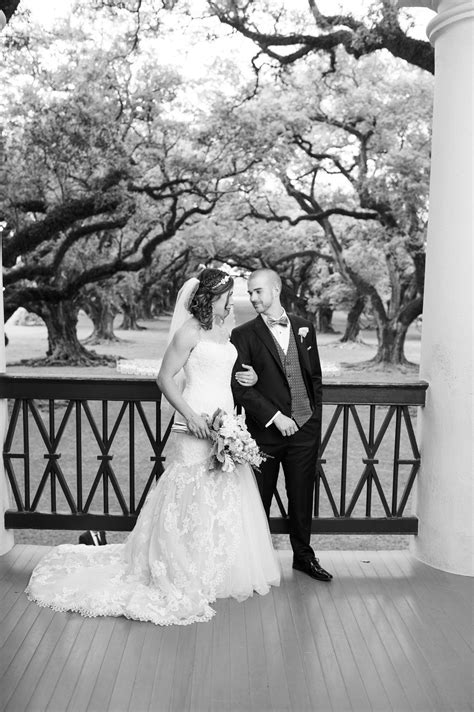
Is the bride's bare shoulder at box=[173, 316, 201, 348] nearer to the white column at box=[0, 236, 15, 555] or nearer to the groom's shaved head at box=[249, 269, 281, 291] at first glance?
the groom's shaved head at box=[249, 269, 281, 291]

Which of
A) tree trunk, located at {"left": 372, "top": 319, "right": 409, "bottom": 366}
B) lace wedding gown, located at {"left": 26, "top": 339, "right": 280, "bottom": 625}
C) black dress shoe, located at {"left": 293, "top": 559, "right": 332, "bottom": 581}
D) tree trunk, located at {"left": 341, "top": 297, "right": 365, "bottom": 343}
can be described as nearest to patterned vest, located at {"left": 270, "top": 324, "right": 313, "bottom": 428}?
lace wedding gown, located at {"left": 26, "top": 339, "right": 280, "bottom": 625}

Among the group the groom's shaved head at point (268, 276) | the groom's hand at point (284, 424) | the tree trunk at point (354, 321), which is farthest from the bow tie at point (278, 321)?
the tree trunk at point (354, 321)

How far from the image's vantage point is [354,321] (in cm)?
1446

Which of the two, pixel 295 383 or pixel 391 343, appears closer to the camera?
pixel 295 383

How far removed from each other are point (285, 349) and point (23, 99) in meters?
11.2

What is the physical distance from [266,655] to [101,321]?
41.8 ft

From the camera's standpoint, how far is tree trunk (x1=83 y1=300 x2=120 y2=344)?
1453cm

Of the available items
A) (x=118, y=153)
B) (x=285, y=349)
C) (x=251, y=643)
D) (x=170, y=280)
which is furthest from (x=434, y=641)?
(x=170, y=280)

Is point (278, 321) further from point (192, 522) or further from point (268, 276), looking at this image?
point (192, 522)

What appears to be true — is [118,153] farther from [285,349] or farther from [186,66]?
[285,349]

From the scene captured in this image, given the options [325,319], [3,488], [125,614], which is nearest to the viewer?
[125,614]

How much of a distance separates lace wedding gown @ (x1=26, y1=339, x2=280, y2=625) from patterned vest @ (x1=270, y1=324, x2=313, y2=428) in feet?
0.91

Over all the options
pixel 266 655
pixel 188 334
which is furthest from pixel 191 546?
pixel 188 334

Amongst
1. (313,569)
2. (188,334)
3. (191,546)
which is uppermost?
(188,334)
